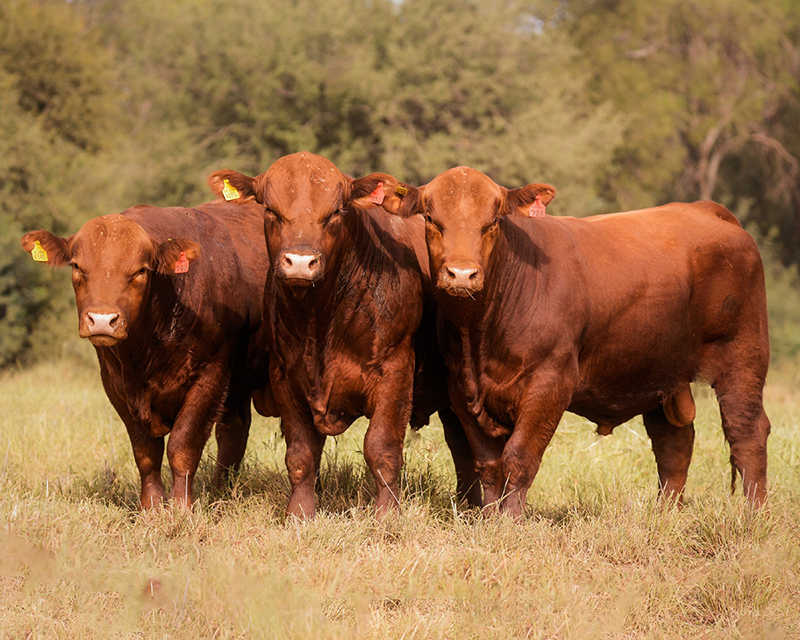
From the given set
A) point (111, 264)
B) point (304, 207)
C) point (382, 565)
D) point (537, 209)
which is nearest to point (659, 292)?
point (537, 209)

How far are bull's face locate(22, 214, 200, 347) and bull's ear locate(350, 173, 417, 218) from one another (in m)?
0.94

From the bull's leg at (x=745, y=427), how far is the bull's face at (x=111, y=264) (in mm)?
3467

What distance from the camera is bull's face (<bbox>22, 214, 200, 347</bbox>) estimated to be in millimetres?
5055

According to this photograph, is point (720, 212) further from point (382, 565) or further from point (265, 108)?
point (265, 108)

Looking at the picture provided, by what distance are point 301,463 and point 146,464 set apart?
0.96 metres

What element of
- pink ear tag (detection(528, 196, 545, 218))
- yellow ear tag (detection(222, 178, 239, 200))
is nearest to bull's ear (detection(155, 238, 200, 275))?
yellow ear tag (detection(222, 178, 239, 200))

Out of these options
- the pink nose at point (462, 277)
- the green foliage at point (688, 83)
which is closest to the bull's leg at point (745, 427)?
the pink nose at point (462, 277)

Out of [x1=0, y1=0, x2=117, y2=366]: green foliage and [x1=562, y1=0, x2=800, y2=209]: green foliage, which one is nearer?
[x1=0, y1=0, x2=117, y2=366]: green foliage

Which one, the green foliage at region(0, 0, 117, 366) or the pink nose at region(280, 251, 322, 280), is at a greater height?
the pink nose at region(280, 251, 322, 280)

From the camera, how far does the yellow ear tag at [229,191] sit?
5.55 m

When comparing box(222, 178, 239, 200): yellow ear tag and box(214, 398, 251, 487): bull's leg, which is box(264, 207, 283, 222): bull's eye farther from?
box(214, 398, 251, 487): bull's leg

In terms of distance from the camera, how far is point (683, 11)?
27.0m

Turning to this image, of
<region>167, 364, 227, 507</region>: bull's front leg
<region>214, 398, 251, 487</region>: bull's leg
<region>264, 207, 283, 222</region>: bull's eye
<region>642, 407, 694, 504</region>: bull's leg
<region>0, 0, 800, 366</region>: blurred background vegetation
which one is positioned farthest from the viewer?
<region>0, 0, 800, 366</region>: blurred background vegetation

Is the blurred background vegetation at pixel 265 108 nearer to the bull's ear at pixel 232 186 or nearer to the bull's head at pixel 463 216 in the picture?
the bull's ear at pixel 232 186
